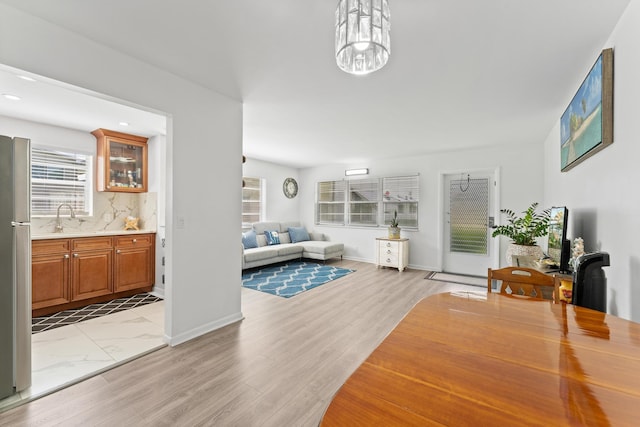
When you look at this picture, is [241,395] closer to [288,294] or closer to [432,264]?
[288,294]

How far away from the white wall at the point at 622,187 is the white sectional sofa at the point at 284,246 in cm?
450

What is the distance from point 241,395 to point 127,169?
12.2ft

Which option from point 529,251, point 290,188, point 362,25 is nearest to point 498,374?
point 362,25

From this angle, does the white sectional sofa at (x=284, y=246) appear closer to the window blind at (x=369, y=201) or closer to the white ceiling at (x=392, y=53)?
→ the window blind at (x=369, y=201)

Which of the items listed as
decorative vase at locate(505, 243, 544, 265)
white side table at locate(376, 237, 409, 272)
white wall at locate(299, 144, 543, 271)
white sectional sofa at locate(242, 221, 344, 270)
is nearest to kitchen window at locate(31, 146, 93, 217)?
white sectional sofa at locate(242, 221, 344, 270)

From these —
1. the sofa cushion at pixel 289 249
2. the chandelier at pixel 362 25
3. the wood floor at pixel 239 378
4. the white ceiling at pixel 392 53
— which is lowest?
the wood floor at pixel 239 378

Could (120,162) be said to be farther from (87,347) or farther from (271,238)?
(271,238)

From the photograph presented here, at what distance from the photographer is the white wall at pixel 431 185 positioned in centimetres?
469

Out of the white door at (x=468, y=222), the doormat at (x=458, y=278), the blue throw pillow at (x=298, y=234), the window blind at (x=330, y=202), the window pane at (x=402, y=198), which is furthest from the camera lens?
the window blind at (x=330, y=202)

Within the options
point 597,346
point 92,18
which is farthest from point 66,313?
point 597,346

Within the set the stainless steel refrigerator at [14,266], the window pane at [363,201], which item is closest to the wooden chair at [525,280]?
the stainless steel refrigerator at [14,266]

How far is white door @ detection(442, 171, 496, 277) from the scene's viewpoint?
16.6 feet

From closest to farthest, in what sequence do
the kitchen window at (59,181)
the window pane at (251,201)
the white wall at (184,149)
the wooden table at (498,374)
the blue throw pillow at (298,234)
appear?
the wooden table at (498,374)
the white wall at (184,149)
the kitchen window at (59,181)
the window pane at (251,201)
the blue throw pillow at (298,234)

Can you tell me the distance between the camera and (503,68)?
2.26 metres
